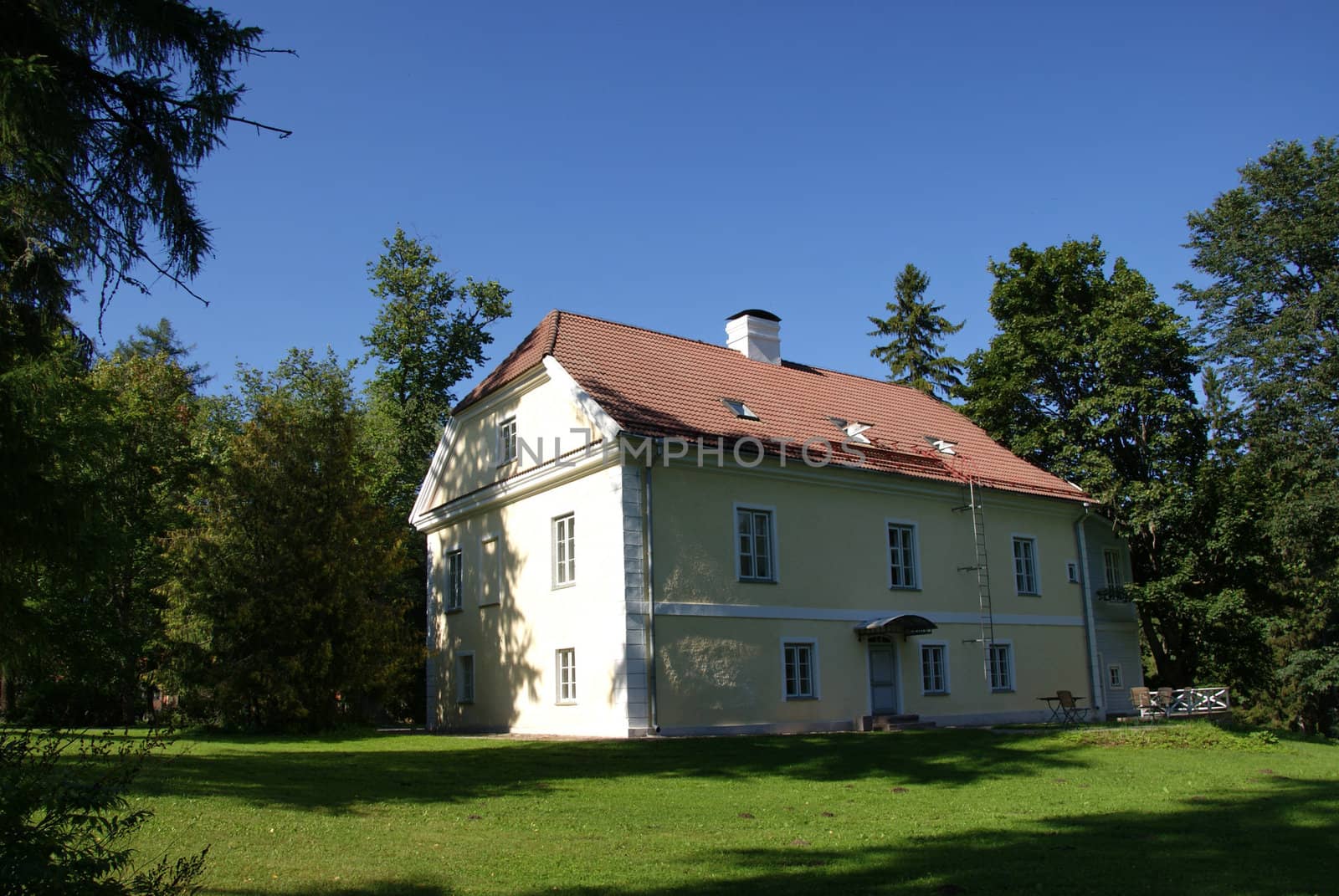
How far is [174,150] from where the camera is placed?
8008 millimetres

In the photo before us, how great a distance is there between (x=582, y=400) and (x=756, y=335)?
7.56 metres

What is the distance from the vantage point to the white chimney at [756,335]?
25.8m

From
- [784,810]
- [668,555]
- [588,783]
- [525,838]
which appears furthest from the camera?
[668,555]

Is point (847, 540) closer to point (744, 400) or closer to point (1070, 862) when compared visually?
point (744, 400)

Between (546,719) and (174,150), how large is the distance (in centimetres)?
1488

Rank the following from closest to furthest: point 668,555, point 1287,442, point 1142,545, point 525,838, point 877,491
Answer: point 525,838 → point 668,555 → point 877,491 → point 1287,442 → point 1142,545

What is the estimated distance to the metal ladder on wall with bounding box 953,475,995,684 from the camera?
24.2 metres

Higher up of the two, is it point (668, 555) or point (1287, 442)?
point (1287, 442)

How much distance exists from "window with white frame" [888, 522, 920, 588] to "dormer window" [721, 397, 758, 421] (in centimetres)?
412

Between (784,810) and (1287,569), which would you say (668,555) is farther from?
(1287,569)

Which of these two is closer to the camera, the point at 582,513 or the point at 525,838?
the point at 525,838

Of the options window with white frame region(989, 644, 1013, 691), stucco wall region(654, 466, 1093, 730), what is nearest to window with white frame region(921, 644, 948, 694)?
stucco wall region(654, 466, 1093, 730)

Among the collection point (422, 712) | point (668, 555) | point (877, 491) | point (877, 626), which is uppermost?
point (877, 491)

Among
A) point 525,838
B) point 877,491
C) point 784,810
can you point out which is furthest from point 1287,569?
point 525,838
